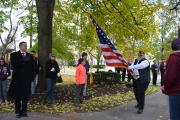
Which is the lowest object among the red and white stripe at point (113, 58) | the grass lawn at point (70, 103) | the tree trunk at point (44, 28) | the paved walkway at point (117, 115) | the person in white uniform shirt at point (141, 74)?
the paved walkway at point (117, 115)

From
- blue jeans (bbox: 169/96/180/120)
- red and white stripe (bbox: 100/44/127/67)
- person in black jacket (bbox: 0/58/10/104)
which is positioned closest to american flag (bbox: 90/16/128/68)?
red and white stripe (bbox: 100/44/127/67)

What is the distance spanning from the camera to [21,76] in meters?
12.0

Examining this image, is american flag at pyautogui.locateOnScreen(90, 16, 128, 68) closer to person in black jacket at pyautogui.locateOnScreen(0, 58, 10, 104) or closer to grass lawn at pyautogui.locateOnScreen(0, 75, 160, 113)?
grass lawn at pyautogui.locateOnScreen(0, 75, 160, 113)

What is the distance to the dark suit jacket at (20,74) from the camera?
11.9m

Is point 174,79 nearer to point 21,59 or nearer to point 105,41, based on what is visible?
point 21,59

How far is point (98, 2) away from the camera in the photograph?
20.9 m

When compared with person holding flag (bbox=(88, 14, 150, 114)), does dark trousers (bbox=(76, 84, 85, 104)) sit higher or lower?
lower

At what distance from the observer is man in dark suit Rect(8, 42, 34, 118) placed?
11938 mm

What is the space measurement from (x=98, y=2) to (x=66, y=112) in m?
8.27

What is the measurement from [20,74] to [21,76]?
0.06m

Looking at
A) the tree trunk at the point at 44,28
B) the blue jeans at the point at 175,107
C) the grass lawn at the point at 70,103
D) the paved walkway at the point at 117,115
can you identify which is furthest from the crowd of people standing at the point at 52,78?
the tree trunk at the point at 44,28

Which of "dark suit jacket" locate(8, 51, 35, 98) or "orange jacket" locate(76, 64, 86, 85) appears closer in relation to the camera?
"dark suit jacket" locate(8, 51, 35, 98)

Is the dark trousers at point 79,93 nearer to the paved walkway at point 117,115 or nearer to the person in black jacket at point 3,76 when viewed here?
the paved walkway at point 117,115

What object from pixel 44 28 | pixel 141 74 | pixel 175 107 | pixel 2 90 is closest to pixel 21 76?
pixel 141 74
